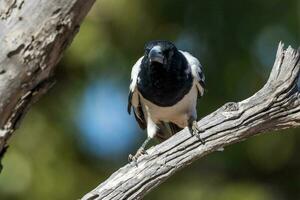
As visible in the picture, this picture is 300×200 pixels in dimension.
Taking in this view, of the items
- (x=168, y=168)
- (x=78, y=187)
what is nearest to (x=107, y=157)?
(x=78, y=187)

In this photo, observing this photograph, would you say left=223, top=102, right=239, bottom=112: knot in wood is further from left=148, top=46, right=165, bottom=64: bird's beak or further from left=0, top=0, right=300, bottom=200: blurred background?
left=0, top=0, right=300, bottom=200: blurred background

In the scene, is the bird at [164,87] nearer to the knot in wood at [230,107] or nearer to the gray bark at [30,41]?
the knot in wood at [230,107]

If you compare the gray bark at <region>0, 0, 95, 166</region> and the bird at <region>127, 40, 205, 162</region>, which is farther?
the bird at <region>127, 40, 205, 162</region>

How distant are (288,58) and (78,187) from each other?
221cm

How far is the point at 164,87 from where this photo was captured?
3146 mm

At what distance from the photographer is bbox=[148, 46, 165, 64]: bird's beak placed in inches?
117

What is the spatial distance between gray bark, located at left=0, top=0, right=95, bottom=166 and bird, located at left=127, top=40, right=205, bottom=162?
65.9 inches

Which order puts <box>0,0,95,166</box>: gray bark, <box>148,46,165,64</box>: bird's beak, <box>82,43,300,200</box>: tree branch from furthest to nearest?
1. <box>148,46,165,64</box>: bird's beak
2. <box>82,43,300,200</box>: tree branch
3. <box>0,0,95,166</box>: gray bark

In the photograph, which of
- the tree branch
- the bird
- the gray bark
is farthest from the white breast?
the gray bark

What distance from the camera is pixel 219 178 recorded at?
14.6 ft

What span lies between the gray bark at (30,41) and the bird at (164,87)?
65.9 inches

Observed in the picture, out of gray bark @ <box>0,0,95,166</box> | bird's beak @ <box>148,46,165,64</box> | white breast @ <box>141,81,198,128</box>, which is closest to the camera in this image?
gray bark @ <box>0,0,95,166</box>

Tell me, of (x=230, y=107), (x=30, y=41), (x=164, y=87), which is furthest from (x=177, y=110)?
(x=30, y=41)

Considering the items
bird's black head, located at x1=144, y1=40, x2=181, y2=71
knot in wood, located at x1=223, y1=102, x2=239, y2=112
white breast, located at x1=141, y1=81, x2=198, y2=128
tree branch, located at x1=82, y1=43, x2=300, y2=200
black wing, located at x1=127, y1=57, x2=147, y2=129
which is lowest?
tree branch, located at x1=82, y1=43, x2=300, y2=200
